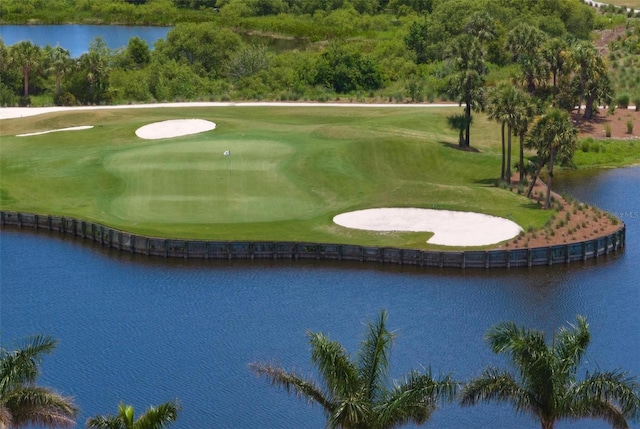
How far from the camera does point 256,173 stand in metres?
103

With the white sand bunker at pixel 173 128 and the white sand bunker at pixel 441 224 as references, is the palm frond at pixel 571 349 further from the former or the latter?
the white sand bunker at pixel 173 128

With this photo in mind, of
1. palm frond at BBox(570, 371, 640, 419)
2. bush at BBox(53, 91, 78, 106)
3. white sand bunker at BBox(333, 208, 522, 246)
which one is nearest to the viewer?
palm frond at BBox(570, 371, 640, 419)

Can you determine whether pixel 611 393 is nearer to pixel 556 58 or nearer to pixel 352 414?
pixel 352 414

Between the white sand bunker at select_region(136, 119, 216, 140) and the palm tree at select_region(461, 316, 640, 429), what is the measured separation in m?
74.8

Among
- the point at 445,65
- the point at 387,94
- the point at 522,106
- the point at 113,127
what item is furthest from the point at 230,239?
the point at 445,65

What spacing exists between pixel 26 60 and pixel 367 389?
106m

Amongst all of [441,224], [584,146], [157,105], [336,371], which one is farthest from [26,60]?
[336,371]

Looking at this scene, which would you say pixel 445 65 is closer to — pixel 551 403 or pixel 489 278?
pixel 489 278

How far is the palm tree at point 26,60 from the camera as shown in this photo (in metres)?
142

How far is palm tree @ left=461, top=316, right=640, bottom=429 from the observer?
147 feet

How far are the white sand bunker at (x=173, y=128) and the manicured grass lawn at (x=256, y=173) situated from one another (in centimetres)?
131

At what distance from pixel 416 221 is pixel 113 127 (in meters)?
41.6

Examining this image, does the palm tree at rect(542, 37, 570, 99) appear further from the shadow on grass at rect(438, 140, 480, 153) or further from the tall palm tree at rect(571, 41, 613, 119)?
the shadow on grass at rect(438, 140, 480, 153)

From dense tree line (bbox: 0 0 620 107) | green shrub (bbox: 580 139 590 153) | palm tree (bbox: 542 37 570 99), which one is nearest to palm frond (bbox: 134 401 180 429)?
dense tree line (bbox: 0 0 620 107)
